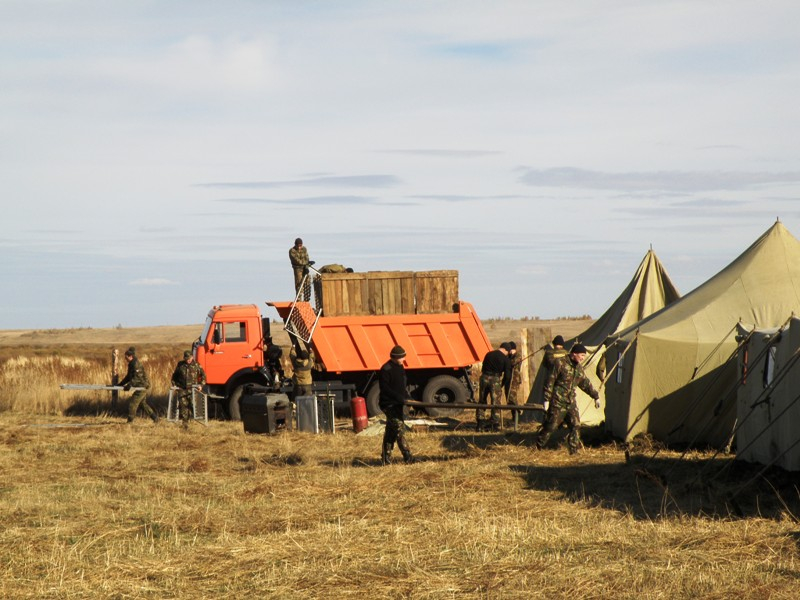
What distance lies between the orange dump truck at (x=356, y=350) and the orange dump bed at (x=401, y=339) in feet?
0.07

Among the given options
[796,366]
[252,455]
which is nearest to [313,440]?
[252,455]

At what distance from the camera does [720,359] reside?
16.4 metres

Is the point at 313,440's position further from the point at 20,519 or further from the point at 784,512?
the point at 784,512

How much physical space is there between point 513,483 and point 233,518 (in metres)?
3.53

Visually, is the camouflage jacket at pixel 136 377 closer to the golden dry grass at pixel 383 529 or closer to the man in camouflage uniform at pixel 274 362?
the man in camouflage uniform at pixel 274 362

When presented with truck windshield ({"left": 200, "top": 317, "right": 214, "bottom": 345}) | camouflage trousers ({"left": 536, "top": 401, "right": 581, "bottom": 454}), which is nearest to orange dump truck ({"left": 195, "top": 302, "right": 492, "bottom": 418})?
truck windshield ({"left": 200, "top": 317, "right": 214, "bottom": 345})

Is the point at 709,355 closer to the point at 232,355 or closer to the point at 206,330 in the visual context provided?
the point at 232,355

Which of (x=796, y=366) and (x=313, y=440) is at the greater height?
(x=796, y=366)

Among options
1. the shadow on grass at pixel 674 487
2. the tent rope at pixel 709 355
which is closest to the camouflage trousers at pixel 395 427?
the shadow on grass at pixel 674 487

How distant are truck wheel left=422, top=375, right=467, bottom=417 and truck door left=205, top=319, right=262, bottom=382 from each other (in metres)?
3.59

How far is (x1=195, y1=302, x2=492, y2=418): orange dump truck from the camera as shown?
72.8 feet

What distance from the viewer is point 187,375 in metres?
21.5

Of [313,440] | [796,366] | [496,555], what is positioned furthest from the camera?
[313,440]

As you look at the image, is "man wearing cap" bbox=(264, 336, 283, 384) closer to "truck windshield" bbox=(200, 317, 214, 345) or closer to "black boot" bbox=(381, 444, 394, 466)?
"truck windshield" bbox=(200, 317, 214, 345)
